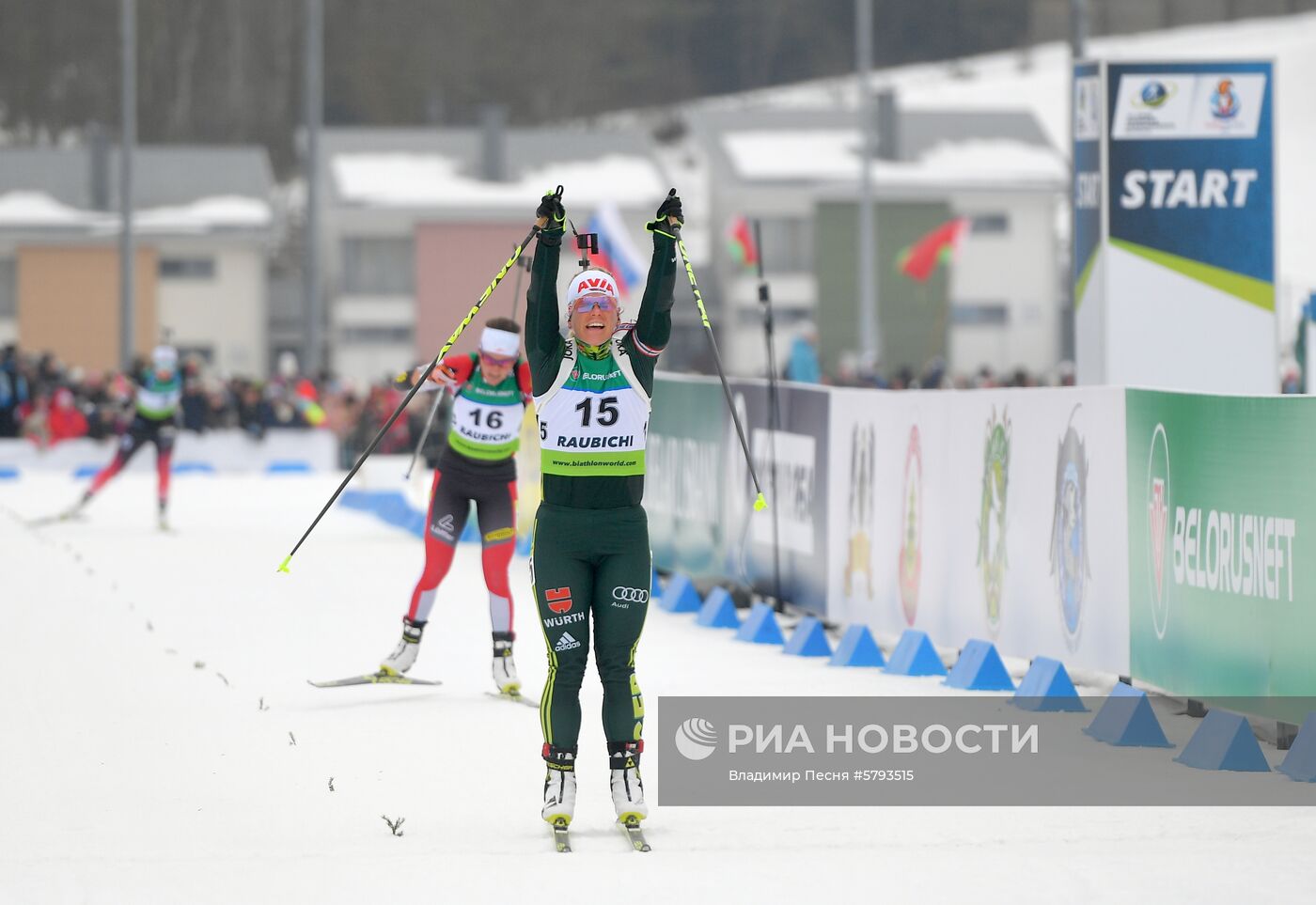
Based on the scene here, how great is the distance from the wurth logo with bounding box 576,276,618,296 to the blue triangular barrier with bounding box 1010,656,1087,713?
377 cm

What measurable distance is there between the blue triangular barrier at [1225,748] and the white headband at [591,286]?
3073mm

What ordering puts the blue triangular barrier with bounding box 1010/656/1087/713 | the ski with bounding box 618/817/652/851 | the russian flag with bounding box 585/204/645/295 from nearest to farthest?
the ski with bounding box 618/817/652/851 → the blue triangular barrier with bounding box 1010/656/1087/713 → the russian flag with bounding box 585/204/645/295

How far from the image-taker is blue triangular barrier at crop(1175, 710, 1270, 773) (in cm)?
882

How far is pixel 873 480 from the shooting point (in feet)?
44.9

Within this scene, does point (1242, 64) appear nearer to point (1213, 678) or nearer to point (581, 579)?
point (1213, 678)

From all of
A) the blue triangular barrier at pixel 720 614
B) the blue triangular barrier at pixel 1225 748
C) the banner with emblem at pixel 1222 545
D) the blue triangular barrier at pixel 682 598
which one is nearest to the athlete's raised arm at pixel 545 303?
the blue triangular barrier at pixel 1225 748

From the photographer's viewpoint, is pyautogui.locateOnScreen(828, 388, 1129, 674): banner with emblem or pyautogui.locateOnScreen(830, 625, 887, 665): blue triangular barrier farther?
pyautogui.locateOnScreen(830, 625, 887, 665): blue triangular barrier

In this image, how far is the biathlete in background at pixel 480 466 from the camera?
1155 centimetres

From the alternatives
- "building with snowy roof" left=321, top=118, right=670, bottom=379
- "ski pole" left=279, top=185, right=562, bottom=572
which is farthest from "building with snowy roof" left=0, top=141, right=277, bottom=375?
"ski pole" left=279, top=185, right=562, bottom=572

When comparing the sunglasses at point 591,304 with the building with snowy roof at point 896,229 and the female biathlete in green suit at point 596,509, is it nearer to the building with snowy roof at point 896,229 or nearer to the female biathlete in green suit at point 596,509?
the female biathlete in green suit at point 596,509

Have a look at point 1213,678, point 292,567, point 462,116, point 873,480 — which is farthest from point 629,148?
point 1213,678

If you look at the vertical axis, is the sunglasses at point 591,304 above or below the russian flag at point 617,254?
below

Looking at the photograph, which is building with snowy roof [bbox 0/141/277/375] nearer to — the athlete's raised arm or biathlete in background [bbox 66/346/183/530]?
biathlete in background [bbox 66/346/183/530]

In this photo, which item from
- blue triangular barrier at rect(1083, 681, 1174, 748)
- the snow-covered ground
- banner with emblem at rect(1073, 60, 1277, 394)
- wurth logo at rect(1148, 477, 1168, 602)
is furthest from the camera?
banner with emblem at rect(1073, 60, 1277, 394)
